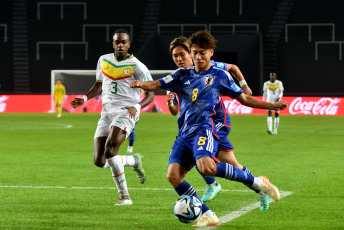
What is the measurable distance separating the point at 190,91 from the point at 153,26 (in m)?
34.6

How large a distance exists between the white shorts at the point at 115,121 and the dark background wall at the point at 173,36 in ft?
96.1

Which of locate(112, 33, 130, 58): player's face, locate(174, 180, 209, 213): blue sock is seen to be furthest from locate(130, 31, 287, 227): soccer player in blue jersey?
locate(112, 33, 130, 58): player's face

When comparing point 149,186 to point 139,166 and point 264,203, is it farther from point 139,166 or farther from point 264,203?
point 264,203

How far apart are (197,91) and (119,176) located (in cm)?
Result: 199

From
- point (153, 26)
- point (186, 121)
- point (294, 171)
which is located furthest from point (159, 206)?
point (153, 26)

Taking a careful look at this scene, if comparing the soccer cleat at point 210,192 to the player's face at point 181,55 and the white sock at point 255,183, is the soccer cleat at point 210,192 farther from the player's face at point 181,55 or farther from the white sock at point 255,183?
the white sock at point 255,183

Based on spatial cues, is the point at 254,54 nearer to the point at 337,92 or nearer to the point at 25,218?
the point at 337,92

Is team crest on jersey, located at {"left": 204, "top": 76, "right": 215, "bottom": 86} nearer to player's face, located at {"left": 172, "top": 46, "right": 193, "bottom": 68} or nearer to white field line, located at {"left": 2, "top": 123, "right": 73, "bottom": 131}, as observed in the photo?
player's face, located at {"left": 172, "top": 46, "right": 193, "bottom": 68}

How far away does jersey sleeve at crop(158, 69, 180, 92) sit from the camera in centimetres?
667

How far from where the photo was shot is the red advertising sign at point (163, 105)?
1325 inches

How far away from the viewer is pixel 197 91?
6637 mm

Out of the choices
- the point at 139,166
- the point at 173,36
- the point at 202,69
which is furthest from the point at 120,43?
the point at 173,36

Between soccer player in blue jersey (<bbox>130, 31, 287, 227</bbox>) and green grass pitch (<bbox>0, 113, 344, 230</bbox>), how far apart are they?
0.41m

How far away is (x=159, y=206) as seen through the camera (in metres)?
7.96
